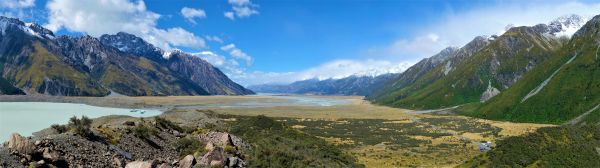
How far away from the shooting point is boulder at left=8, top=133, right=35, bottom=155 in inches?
1326

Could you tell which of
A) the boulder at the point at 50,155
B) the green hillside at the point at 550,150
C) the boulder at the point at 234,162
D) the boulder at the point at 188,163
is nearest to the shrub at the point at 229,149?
the boulder at the point at 234,162

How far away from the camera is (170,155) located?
5088 cm

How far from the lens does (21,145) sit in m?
33.8

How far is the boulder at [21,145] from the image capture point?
3369 centimetres

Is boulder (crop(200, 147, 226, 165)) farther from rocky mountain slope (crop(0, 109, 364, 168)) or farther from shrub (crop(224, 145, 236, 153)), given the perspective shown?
shrub (crop(224, 145, 236, 153))

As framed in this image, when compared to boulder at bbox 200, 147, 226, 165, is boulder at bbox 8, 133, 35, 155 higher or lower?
higher

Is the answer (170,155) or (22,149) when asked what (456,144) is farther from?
(22,149)

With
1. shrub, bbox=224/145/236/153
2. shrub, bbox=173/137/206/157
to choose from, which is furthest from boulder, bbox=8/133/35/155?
shrub, bbox=224/145/236/153

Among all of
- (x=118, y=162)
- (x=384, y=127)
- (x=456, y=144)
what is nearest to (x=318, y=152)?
(x=118, y=162)

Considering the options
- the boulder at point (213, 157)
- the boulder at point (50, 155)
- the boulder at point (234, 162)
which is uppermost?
the boulder at point (50, 155)

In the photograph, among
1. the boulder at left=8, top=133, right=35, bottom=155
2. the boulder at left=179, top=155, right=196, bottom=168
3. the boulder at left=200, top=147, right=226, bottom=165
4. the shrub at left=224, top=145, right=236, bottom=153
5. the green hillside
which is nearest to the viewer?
the boulder at left=8, top=133, right=35, bottom=155

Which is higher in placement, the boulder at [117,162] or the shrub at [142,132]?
the shrub at [142,132]

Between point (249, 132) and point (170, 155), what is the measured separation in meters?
28.0

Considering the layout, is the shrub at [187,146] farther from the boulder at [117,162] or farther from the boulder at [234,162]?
the boulder at [117,162]
